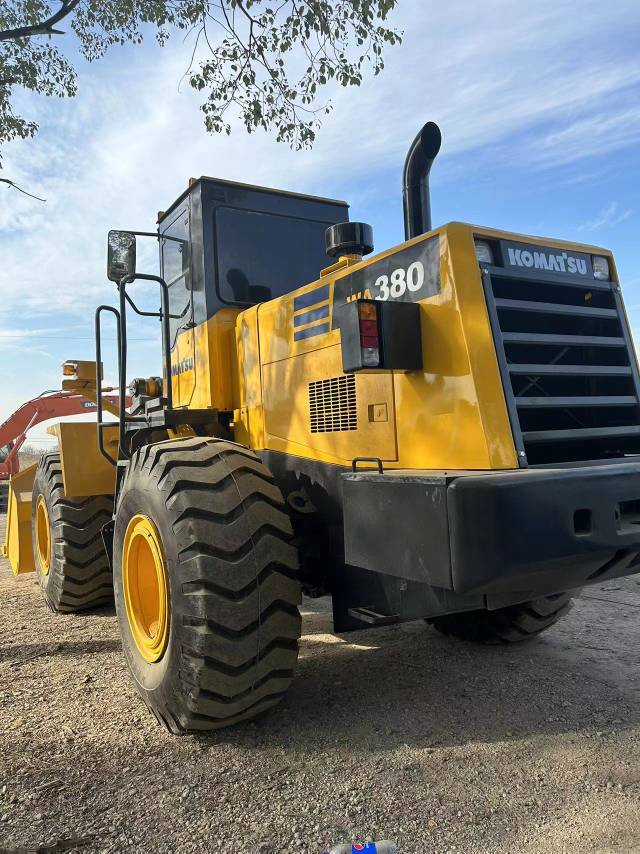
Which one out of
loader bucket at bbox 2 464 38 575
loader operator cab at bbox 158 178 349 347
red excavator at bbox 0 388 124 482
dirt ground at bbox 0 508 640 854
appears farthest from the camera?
red excavator at bbox 0 388 124 482

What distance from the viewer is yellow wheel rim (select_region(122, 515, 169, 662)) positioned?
3.55 metres

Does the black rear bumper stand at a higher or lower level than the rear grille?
lower

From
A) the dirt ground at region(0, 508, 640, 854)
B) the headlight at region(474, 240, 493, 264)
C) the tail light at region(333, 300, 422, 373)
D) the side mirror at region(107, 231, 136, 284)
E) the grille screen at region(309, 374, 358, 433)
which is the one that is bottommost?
the dirt ground at region(0, 508, 640, 854)

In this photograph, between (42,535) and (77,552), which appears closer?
(77,552)

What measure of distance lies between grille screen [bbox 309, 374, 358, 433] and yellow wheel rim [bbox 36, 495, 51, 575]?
12.7 feet

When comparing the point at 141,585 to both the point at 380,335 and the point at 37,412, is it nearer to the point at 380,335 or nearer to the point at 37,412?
the point at 380,335

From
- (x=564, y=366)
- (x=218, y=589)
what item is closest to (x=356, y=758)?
(x=218, y=589)

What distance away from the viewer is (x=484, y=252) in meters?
2.92

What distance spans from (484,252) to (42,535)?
17.7 feet

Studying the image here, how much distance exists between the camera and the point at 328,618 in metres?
5.40

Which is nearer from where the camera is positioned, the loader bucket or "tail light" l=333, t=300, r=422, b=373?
"tail light" l=333, t=300, r=422, b=373

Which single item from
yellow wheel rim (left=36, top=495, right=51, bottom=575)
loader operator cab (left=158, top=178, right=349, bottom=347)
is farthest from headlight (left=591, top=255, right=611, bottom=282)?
yellow wheel rim (left=36, top=495, right=51, bottom=575)

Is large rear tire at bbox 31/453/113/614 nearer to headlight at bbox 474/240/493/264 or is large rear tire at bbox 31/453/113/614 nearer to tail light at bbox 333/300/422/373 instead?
tail light at bbox 333/300/422/373

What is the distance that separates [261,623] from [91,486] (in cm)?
306
